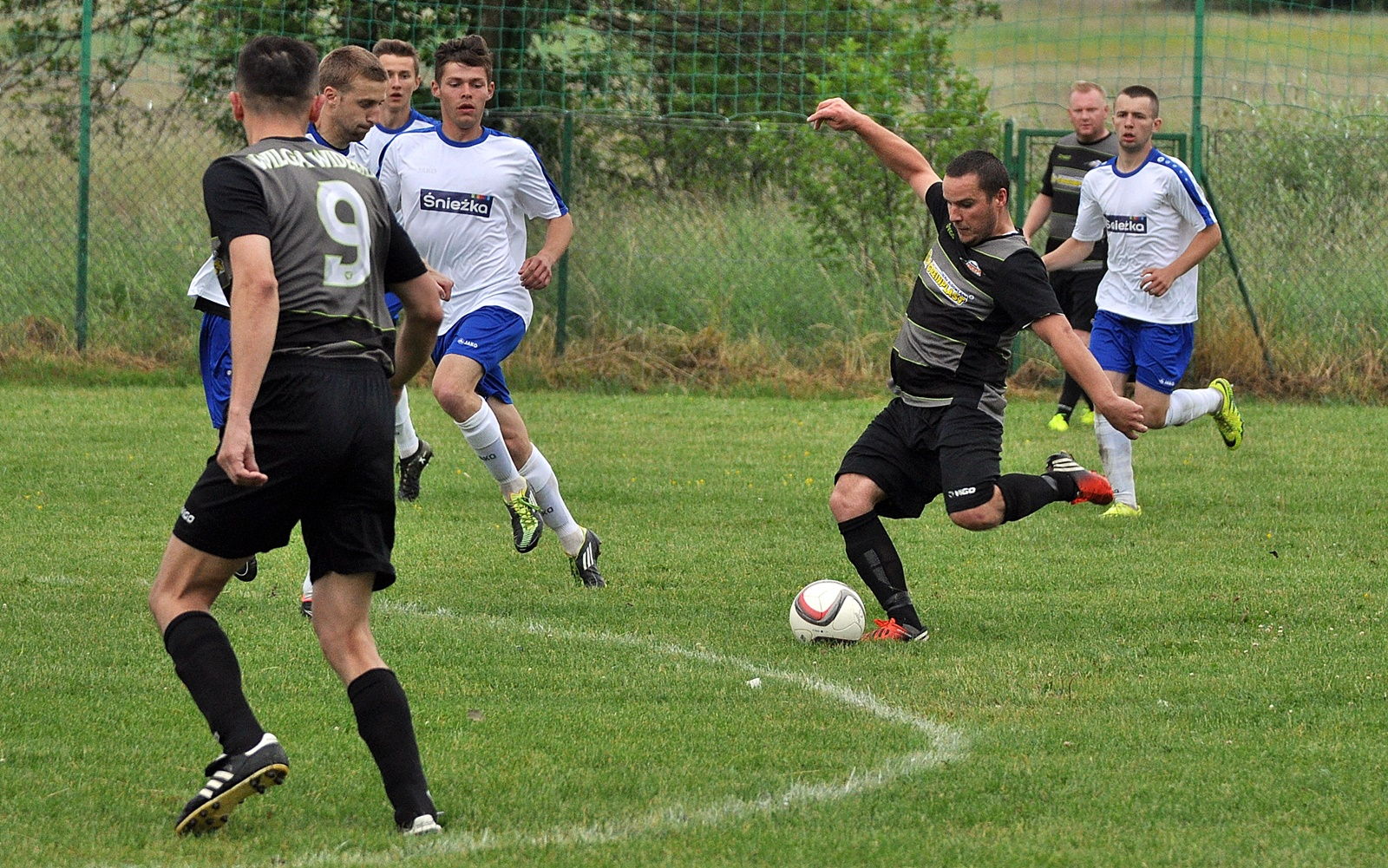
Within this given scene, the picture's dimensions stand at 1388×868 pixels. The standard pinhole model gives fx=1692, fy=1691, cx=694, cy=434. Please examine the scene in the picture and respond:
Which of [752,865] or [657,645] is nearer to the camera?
[752,865]

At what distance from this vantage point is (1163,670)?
5562 mm

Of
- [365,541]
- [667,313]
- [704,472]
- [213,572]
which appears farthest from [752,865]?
[667,313]

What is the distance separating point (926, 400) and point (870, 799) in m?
2.26

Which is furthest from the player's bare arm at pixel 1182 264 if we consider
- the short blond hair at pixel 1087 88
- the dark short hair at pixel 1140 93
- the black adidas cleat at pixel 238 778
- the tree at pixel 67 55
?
the tree at pixel 67 55

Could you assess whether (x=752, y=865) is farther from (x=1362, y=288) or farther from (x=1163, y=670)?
(x=1362, y=288)

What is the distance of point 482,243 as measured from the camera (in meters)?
7.61

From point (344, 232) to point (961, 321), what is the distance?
2.76 m

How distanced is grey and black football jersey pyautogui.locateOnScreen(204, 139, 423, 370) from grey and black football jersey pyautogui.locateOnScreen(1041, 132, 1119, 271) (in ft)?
26.9

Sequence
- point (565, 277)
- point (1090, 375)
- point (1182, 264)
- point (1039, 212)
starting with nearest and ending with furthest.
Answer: point (1090, 375), point (1182, 264), point (1039, 212), point (565, 277)

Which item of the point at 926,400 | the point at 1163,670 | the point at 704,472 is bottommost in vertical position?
the point at 704,472

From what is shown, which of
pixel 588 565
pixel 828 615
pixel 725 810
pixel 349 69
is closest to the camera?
pixel 725 810

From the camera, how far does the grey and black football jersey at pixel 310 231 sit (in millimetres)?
3783

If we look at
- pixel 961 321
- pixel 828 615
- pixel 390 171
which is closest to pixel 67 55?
pixel 390 171

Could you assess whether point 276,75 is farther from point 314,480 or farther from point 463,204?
point 463,204
